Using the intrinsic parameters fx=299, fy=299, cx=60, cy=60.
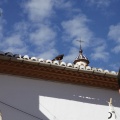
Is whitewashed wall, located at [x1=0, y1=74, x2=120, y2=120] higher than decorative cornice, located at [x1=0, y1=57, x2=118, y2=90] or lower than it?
lower

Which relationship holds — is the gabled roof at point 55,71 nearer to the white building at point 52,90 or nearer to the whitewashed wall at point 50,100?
the white building at point 52,90

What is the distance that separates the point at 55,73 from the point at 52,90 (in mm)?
577

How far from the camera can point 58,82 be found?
10.2m

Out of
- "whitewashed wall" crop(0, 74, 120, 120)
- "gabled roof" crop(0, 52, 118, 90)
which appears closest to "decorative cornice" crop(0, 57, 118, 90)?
"gabled roof" crop(0, 52, 118, 90)

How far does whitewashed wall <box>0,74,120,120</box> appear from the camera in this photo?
9.30 metres

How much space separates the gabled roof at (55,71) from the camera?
31.1 ft

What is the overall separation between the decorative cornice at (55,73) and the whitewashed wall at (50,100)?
0.56 ft

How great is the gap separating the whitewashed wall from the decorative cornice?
0.56 ft

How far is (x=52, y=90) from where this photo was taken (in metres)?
10.0

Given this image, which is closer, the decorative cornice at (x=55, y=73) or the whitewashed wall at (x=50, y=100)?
the whitewashed wall at (x=50, y=100)

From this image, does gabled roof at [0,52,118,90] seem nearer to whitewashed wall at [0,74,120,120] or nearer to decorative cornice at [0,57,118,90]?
decorative cornice at [0,57,118,90]

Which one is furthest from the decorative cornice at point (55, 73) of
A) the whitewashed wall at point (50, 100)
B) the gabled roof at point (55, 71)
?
the whitewashed wall at point (50, 100)

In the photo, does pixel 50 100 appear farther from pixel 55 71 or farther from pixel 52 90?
pixel 55 71

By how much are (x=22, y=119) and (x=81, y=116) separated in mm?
2043
